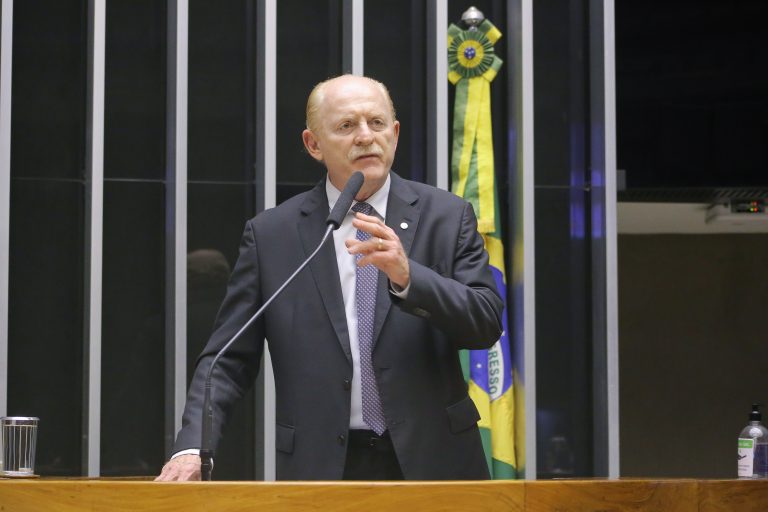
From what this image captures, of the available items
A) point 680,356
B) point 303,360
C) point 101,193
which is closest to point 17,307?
point 101,193

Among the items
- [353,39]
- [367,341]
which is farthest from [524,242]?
[367,341]

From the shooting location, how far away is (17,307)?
17.1ft

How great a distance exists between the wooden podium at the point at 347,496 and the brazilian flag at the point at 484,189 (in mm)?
3123

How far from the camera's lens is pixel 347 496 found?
1.94 meters

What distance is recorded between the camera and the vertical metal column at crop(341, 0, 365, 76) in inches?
211

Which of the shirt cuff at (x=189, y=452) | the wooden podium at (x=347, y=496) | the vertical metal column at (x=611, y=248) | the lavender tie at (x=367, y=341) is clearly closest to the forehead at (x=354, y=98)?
the lavender tie at (x=367, y=341)

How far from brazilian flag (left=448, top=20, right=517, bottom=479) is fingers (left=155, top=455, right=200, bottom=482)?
9.27 ft

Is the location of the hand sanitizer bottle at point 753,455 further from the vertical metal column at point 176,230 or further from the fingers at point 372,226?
the vertical metal column at point 176,230

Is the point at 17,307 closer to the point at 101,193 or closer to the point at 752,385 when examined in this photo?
the point at 101,193

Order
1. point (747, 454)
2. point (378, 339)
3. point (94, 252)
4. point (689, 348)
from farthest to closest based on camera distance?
1. point (689, 348)
2. point (94, 252)
3. point (747, 454)
4. point (378, 339)

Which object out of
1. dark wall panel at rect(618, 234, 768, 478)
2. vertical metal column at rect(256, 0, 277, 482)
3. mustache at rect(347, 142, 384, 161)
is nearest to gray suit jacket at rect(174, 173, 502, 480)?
mustache at rect(347, 142, 384, 161)

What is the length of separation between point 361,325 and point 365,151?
35 centimetres

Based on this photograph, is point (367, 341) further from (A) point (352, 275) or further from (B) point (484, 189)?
(B) point (484, 189)

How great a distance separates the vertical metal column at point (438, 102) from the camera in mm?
5324
